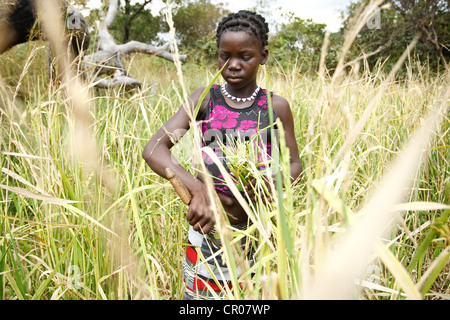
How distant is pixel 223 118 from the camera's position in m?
0.90

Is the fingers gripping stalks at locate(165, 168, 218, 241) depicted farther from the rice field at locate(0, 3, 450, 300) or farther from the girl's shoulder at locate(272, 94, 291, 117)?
the girl's shoulder at locate(272, 94, 291, 117)

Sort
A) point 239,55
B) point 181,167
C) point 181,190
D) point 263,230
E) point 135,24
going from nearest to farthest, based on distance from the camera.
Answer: point 263,230 → point 181,190 → point 181,167 → point 239,55 → point 135,24

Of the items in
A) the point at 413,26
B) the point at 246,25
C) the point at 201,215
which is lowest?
the point at 201,215

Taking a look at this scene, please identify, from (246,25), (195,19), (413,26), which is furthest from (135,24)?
(246,25)

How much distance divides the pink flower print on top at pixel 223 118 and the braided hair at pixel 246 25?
22cm

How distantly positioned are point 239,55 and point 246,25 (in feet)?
0.29

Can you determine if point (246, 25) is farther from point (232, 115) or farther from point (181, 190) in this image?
point (181, 190)

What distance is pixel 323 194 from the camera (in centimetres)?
33

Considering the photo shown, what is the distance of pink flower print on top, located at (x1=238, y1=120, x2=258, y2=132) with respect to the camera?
888mm

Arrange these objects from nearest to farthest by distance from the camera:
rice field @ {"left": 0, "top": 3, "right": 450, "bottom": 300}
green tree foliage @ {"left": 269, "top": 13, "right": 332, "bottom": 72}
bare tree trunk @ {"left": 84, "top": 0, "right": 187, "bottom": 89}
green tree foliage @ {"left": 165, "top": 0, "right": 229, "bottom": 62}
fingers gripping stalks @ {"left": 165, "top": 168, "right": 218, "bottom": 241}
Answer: rice field @ {"left": 0, "top": 3, "right": 450, "bottom": 300} → fingers gripping stalks @ {"left": 165, "top": 168, "right": 218, "bottom": 241} → bare tree trunk @ {"left": 84, "top": 0, "right": 187, "bottom": 89} → green tree foliage @ {"left": 269, "top": 13, "right": 332, "bottom": 72} → green tree foliage @ {"left": 165, "top": 0, "right": 229, "bottom": 62}

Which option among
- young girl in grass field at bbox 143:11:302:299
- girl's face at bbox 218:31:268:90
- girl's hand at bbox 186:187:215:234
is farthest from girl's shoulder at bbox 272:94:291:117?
girl's hand at bbox 186:187:215:234

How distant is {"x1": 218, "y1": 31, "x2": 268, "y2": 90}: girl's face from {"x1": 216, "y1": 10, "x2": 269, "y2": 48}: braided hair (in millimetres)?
24

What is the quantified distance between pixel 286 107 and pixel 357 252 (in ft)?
2.47
